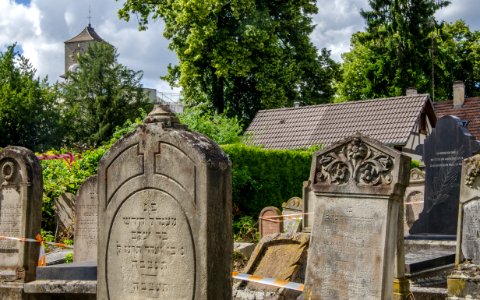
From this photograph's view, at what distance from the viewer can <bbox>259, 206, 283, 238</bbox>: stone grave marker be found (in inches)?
679

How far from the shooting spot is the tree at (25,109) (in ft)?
127

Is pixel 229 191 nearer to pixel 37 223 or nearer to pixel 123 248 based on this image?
pixel 123 248

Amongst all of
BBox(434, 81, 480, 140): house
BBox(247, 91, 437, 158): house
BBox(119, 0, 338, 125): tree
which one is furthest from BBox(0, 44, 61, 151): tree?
BBox(434, 81, 480, 140): house

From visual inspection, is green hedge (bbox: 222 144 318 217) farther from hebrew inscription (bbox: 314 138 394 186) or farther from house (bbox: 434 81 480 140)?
house (bbox: 434 81 480 140)

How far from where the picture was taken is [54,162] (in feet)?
68.2

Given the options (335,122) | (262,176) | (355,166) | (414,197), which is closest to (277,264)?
(355,166)

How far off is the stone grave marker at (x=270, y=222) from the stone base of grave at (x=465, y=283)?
8.65 m

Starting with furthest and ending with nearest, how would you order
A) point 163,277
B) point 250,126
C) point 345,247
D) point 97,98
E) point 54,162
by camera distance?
point 97,98
point 250,126
point 54,162
point 345,247
point 163,277

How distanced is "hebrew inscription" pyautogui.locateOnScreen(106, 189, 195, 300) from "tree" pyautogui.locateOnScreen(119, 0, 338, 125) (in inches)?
1038

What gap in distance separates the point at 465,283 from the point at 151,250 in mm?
3909

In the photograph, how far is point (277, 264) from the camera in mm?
10031

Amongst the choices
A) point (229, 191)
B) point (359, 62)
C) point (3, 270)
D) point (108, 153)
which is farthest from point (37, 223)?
point (359, 62)

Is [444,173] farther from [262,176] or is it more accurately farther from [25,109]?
[25,109]

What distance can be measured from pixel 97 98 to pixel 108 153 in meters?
42.0
